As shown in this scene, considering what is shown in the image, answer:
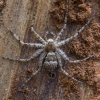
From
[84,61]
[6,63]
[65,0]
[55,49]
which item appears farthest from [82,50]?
[6,63]

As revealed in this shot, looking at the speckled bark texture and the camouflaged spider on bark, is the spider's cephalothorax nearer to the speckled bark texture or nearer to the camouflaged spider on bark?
the camouflaged spider on bark

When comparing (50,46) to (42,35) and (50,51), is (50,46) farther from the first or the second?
(42,35)

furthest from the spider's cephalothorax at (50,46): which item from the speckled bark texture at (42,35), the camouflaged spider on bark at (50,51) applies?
Answer: the speckled bark texture at (42,35)

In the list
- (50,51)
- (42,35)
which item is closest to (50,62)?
(50,51)

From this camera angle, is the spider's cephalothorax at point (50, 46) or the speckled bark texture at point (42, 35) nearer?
the speckled bark texture at point (42, 35)

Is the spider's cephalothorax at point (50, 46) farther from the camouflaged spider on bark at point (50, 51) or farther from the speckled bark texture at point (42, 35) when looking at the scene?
the speckled bark texture at point (42, 35)

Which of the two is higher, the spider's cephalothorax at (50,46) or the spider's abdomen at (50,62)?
the spider's cephalothorax at (50,46)

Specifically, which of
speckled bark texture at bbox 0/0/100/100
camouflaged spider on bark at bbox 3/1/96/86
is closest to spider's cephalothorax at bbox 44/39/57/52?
camouflaged spider on bark at bbox 3/1/96/86

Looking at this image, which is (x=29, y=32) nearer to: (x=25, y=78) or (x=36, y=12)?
(x=36, y=12)
